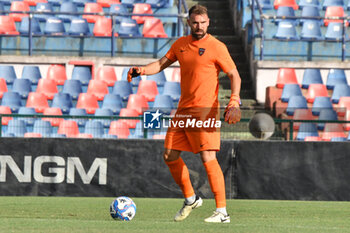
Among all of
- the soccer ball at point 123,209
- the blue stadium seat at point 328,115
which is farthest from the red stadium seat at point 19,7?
the soccer ball at point 123,209

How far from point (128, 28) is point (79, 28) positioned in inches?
44.2

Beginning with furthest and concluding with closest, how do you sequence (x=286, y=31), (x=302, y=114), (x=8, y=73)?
1. (x=286, y=31)
2. (x=8, y=73)
3. (x=302, y=114)

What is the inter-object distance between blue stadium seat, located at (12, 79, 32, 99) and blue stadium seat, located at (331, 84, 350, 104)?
20.1ft

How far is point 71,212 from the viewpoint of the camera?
876 cm

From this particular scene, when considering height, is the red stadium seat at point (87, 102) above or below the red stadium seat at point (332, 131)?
above

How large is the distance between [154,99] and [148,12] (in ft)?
12.5

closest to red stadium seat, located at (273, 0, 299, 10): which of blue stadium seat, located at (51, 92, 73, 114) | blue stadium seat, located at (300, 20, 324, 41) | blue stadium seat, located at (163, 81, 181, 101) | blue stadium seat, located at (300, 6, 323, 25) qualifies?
blue stadium seat, located at (300, 6, 323, 25)

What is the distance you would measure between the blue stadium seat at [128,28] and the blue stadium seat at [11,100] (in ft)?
10.5

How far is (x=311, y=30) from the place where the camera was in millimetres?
17219

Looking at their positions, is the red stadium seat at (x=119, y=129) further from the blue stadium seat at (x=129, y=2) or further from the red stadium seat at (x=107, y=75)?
the blue stadium seat at (x=129, y=2)

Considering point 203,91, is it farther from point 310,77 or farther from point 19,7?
point 19,7

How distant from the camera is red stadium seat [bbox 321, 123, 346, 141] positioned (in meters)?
11.8

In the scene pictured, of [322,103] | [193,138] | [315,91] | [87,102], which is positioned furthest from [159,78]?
[193,138]

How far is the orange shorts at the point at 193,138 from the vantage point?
7164mm
